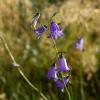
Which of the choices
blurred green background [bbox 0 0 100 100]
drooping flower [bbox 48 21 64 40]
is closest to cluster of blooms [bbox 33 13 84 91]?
drooping flower [bbox 48 21 64 40]

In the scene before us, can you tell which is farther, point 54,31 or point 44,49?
point 44,49

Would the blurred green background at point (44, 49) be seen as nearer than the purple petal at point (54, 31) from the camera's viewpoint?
No

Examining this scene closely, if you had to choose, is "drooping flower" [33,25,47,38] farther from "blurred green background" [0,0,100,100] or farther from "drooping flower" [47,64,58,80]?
"blurred green background" [0,0,100,100]

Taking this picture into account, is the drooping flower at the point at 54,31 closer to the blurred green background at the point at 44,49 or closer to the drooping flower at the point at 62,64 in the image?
the drooping flower at the point at 62,64

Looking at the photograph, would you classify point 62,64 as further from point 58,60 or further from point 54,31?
point 54,31

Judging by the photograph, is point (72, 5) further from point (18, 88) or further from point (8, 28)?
point (18, 88)

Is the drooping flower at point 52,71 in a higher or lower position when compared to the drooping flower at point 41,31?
lower

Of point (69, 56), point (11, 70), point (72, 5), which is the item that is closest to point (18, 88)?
point (11, 70)

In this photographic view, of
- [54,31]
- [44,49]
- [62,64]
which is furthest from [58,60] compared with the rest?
[44,49]

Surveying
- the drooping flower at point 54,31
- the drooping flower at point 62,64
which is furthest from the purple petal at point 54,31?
the drooping flower at point 62,64
